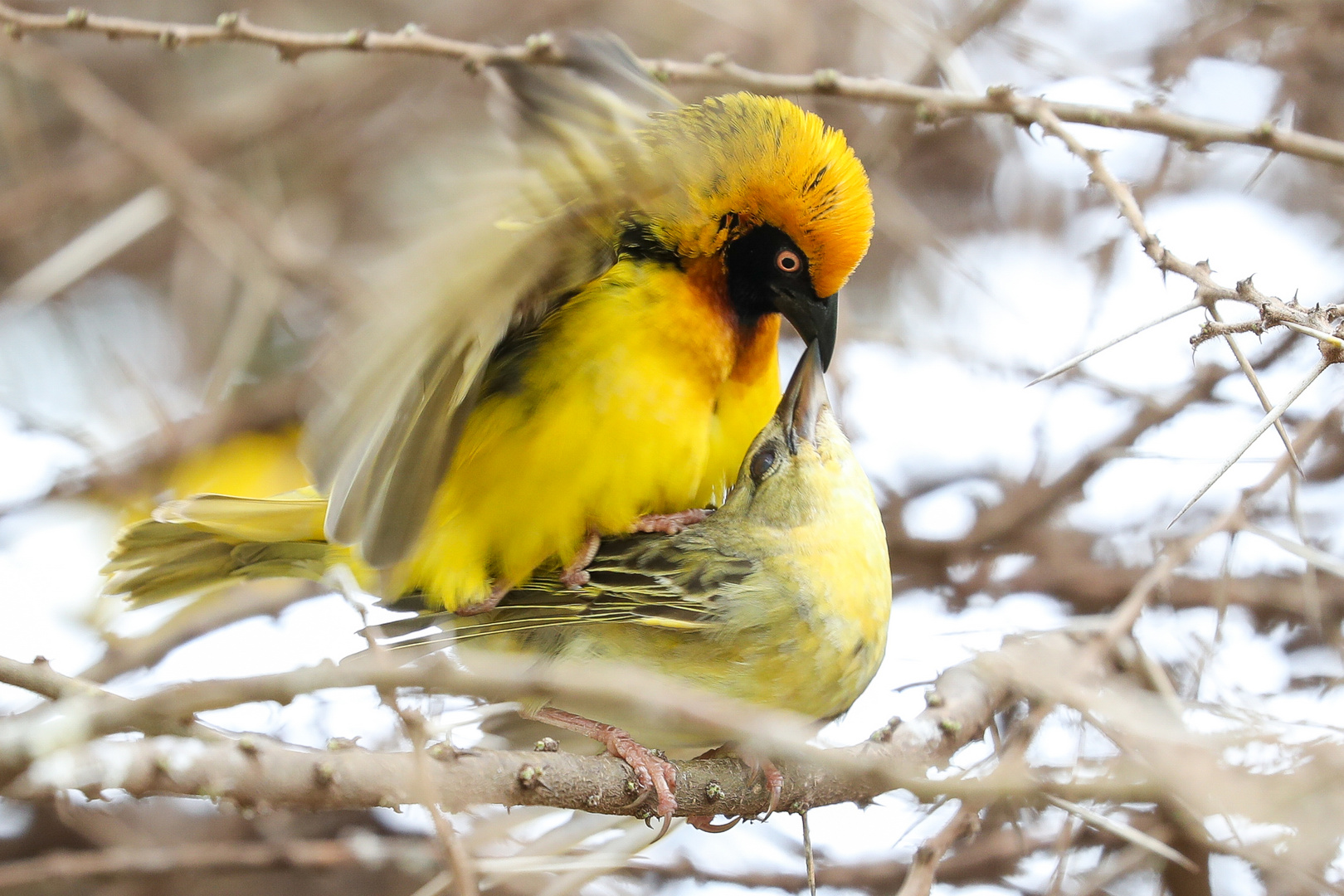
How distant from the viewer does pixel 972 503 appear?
333 centimetres

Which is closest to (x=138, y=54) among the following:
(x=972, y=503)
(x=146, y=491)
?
(x=146, y=491)

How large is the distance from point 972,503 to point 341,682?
245cm

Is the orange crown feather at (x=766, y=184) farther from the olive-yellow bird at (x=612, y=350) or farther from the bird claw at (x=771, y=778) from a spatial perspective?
the bird claw at (x=771, y=778)

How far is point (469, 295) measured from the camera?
1.96 meters

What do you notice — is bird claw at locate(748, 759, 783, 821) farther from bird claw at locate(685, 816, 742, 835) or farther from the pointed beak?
the pointed beak

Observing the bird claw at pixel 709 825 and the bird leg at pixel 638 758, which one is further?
the bird claw at pixel 709 825

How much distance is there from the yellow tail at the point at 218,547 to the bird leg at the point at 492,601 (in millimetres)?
332

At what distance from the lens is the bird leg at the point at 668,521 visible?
2.54 metres

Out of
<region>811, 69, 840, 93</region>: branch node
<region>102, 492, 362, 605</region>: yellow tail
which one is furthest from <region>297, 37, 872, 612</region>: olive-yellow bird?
<region>102, 492, 362, 605</region>: yellow tail

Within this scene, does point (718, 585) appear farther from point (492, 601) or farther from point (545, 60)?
point (545, 60)

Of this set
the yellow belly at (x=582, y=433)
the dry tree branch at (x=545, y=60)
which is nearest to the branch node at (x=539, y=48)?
the dry tree branch at (x=545, y=60)

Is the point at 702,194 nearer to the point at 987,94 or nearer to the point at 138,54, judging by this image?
the point at 987,94

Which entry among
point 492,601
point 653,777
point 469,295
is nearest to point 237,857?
point 492,601

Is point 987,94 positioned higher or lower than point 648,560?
higher
